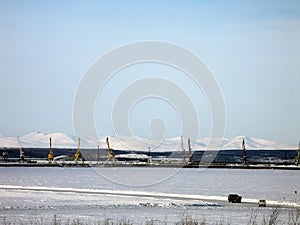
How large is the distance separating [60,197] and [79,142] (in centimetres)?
11884

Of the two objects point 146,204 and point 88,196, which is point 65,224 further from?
point 88,196

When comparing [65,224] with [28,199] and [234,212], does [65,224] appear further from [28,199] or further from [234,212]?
[28,199]

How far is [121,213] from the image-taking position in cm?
3122


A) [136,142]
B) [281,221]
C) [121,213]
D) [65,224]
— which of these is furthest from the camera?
[136,142]

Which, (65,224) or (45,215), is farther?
(45,215)

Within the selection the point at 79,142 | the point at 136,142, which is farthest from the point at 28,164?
the point at 136,142

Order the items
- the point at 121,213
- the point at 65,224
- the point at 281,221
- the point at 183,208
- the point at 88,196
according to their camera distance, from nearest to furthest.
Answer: the point at 65,224 < the point at 281,221 < the point at 121,213 < the point at 183,208 < the point at 88,196

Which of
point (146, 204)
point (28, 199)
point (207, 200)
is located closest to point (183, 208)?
point (146, 204)

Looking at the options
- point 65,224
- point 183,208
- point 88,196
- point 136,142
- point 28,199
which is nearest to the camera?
point 65,224

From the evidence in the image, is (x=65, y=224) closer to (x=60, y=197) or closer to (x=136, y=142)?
(x=60, y=197)

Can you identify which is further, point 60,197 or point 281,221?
point 60,197

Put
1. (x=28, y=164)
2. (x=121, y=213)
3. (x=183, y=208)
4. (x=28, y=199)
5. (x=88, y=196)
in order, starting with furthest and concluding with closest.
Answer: (x=28, y=164)
(x=88, y=196)
(x=28, y=199)
(x=183, y=208)
(x=121, y=213)

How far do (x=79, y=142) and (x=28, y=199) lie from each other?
397ft

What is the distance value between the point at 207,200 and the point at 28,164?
117 metres
